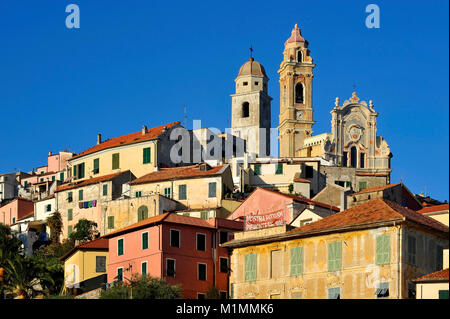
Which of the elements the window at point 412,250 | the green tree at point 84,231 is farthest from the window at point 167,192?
the window at point 412,250

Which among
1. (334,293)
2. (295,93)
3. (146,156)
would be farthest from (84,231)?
(295,93)

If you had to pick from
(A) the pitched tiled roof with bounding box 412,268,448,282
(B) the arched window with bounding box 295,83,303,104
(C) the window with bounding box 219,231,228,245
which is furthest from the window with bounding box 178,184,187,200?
(B) the arched window with bounding box 295,83,303,104

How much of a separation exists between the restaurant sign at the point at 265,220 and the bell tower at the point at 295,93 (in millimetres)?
49982

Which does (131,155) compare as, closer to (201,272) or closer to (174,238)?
(174,238)

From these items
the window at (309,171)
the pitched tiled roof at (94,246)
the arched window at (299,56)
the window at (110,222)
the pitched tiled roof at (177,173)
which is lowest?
the pitched tiled roof at (94,246)

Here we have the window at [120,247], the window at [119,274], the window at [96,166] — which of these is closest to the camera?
the window at [119,274]

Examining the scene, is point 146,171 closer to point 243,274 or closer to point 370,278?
point 243,274

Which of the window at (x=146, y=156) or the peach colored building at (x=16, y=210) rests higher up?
the window at (x=146, y=156)

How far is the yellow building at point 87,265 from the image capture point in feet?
238

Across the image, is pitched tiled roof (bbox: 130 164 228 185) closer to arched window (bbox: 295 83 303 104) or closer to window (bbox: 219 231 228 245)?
window (bbox: 219 231 228 245)

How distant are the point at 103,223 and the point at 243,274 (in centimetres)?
2642

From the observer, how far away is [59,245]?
279 ft

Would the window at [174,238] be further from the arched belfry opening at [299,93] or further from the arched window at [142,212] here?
the arched belfry opening at [299,93]
